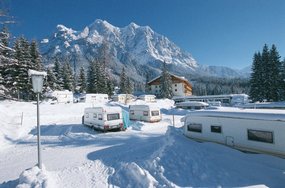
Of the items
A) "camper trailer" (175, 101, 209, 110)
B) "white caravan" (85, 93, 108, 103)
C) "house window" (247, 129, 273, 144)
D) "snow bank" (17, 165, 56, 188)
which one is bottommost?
"snow bank" (17, 165, 56, 188)

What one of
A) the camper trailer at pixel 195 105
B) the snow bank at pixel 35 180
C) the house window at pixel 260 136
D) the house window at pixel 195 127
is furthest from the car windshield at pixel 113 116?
the camper trailer at pixel 195 105

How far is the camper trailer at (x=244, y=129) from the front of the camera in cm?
886

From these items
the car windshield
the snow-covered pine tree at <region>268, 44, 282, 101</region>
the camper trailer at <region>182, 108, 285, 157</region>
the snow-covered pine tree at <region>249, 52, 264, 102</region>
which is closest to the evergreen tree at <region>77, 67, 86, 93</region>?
the snow-covered pine tree at <region>249, 52, 264, 102</region>

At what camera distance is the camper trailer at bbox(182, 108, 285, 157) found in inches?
349

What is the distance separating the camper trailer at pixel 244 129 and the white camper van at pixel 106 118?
9021 mm

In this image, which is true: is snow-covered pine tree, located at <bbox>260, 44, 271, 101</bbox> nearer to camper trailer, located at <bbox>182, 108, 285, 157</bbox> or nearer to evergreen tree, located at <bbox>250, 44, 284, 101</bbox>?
evergreen tree, located at <bbox>250, 44, 284, 101</bbox>

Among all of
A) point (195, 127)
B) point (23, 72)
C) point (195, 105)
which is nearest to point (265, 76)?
point (195, 105)

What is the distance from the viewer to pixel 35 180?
263 inches

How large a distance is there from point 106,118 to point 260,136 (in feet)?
43.5

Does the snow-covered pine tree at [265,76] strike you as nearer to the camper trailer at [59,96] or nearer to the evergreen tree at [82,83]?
the camper trailer at [59,96]

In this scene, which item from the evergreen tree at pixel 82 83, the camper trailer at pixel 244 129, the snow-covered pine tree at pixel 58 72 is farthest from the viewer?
the evergreen tree at pixel 82 83

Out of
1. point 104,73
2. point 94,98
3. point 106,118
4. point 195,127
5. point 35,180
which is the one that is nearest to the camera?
point 35,180

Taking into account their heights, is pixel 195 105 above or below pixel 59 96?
below

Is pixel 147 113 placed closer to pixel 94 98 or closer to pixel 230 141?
pixel 230 141
